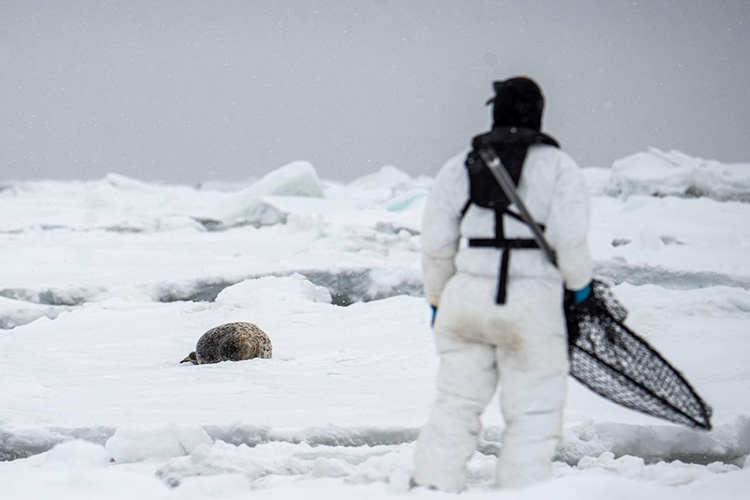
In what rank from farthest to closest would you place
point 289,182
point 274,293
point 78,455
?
Result: point 289,182
point 274,293
point 78,455

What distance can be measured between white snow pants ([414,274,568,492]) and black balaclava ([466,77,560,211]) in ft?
1.00

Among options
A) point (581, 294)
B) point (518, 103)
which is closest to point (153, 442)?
point (581, 294)

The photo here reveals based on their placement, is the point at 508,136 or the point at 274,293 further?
the point at 274,293

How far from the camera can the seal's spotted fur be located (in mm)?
5348

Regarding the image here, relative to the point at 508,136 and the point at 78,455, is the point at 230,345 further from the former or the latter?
the point at 508,136

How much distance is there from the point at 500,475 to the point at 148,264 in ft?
33.0

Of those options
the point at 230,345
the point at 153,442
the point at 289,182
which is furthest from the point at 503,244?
the point at 289,182

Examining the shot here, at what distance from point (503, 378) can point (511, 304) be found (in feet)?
0.90

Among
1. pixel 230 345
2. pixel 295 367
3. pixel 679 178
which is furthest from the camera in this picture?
pixel 679 178

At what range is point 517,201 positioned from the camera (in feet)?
7.62

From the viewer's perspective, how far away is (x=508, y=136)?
2.48 metres

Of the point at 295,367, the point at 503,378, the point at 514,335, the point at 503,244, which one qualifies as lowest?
the point at 295,367

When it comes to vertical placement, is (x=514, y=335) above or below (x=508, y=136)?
below

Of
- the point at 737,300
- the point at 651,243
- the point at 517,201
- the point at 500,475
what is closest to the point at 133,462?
the point at 500,475
